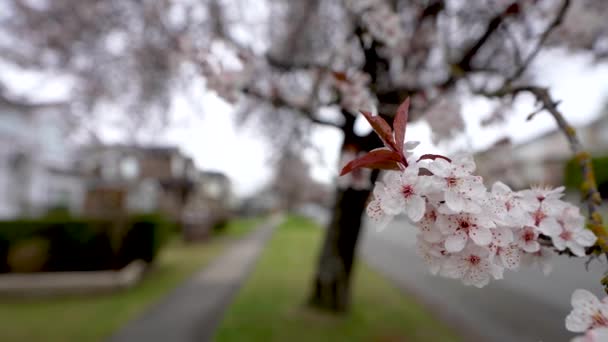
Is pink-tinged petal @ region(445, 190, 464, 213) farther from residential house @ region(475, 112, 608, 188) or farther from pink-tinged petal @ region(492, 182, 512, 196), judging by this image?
residential house @ region(475, 112, 608, 188)

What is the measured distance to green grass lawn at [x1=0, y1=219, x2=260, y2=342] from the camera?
14.9 ft

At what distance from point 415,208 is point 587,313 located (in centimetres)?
47

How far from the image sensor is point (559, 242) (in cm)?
102

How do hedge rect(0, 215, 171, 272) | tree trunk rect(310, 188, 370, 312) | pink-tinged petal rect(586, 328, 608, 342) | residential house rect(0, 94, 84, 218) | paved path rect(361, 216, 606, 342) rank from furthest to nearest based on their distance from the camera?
1. residential house rect(0, 94, 84, 218)
2. hedge rect(0, 215, 171, 272)
3. paved path rect(361, 216, 606, 342)
4. tree trunk rect(310, 188, 370, 312)
5. pink-tinged petal rect(586, 328, 608, 342)

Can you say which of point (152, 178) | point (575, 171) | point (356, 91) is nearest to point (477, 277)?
Result: point (356, 91)

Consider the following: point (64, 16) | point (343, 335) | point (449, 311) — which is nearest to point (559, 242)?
point (343, 335)

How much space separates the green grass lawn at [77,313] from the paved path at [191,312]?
257 mm

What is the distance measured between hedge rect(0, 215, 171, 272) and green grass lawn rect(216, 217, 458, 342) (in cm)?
350

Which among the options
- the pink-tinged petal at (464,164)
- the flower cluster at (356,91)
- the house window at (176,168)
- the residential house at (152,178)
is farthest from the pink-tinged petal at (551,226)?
the house window at (176,168)

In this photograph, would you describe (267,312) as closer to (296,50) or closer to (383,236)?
(296,50)

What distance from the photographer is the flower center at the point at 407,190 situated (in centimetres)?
83

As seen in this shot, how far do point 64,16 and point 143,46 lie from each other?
109 cm

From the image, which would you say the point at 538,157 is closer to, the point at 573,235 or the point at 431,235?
the point at 573,235

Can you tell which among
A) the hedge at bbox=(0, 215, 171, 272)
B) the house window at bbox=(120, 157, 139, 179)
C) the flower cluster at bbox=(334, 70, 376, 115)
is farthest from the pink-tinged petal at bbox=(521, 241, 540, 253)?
the house window at bbox=(120, 157, 139, 179)
